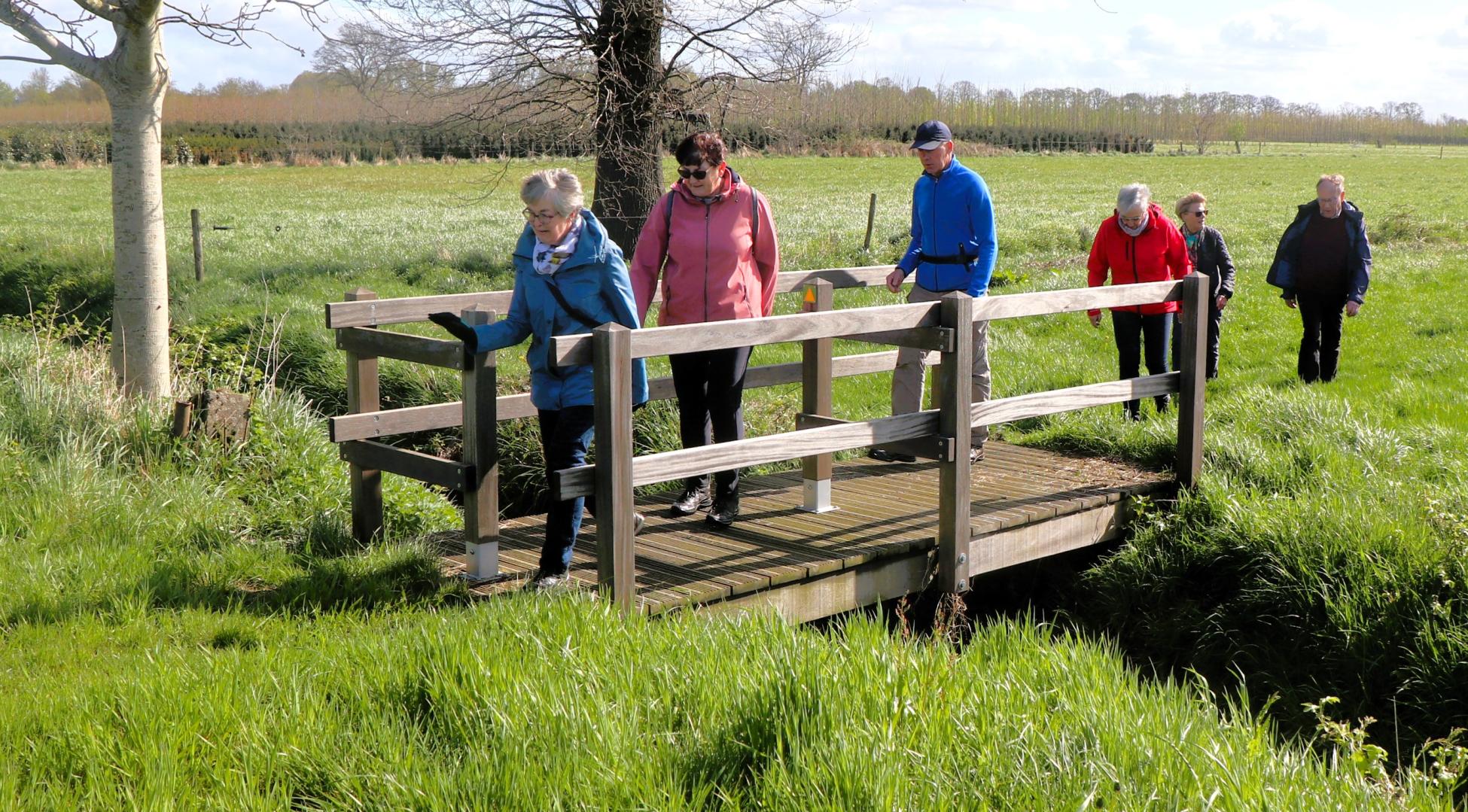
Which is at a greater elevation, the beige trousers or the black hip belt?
the black hip belt

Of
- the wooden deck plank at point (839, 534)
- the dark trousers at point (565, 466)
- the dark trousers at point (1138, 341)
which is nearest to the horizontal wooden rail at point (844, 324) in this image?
the dark trousers at point (565, 466)

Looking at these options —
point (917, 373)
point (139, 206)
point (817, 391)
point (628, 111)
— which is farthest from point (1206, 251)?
point (628, 111)

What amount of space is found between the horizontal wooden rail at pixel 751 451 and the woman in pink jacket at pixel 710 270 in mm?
542

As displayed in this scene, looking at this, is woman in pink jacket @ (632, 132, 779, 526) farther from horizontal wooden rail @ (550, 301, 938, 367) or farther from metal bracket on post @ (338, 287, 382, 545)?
metal bracket on post @ (338, 287, 382, 545)

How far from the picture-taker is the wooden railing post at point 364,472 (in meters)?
5.96

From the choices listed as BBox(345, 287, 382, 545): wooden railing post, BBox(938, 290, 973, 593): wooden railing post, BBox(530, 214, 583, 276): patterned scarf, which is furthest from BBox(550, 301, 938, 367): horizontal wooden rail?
BBox(345, 287, 382, 545): wooden railing post

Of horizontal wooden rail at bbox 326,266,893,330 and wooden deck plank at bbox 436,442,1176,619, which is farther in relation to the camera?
horizontal wooden rail at bbox 326,266,893,330

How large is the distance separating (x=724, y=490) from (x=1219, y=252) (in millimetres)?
5512

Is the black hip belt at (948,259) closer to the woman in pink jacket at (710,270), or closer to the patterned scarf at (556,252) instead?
the woman in pink jacket at (710,270)

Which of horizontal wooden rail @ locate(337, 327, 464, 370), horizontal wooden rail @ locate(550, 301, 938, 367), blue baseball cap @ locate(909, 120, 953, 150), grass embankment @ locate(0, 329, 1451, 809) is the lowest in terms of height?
grass embankment @ locate(0, 329, 1451, 809)

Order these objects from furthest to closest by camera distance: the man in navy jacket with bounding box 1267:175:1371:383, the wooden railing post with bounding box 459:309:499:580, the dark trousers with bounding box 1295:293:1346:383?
the dark trousers with bounding box 1295:293:1346:383, the man in navy jacket with bounding box 1267:175:1371:383, the wooden railing post with bounding box 459:309:499:580

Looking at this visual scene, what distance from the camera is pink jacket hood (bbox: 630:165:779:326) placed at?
600cm

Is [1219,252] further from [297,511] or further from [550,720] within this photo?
[550,720]

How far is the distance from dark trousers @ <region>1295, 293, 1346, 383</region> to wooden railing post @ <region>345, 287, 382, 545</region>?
792cm
